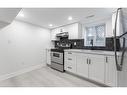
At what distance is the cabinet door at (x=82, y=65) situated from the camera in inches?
95.0

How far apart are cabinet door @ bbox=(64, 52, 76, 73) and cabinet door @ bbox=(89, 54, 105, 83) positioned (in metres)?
0.64

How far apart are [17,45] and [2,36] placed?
59 centimetres

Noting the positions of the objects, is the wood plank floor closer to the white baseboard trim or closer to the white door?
the white baseboard trim

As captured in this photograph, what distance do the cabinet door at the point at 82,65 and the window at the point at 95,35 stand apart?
933mm

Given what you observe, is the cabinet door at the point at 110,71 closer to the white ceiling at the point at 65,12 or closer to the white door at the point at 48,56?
the white ceiling at the point at 65,12

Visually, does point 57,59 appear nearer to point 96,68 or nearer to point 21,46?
point 21,46

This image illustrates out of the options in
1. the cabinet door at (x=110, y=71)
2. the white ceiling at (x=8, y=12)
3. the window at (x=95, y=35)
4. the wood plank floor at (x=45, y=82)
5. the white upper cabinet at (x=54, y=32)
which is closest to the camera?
the white ceiling at (x=8, y=12)

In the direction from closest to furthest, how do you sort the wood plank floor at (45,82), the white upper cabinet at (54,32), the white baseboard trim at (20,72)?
the wood plank floor at (45,82), the white baseboard trim at (20,72), the white upper cabinet at (54,32)

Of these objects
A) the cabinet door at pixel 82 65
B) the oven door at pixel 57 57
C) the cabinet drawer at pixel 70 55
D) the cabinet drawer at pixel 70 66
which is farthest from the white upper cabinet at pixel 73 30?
the cabinet drawer at pixel 70 66

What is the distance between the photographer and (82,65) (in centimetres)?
253

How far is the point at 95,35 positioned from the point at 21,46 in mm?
3040

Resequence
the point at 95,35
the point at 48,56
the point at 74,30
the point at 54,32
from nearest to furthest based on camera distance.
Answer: the point at 95,35, the point at 74,30, the point at 48,56, the point at 54,32

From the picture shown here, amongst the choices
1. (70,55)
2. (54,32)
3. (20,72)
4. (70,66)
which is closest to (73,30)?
(70,55)

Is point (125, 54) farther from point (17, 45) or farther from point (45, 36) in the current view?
point (45, 36)
